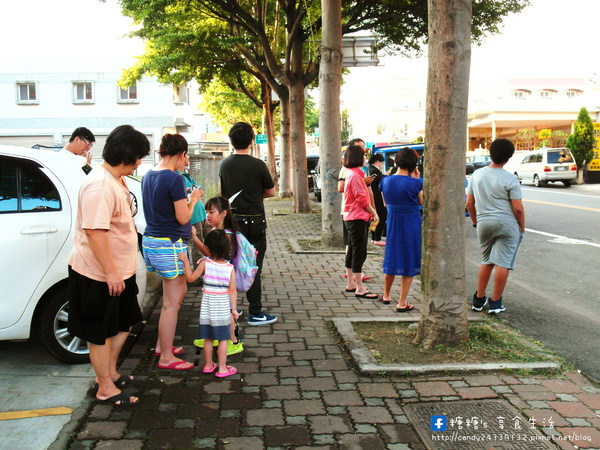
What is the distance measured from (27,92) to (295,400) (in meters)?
40.0

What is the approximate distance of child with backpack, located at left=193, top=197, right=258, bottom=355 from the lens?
478 centimetres

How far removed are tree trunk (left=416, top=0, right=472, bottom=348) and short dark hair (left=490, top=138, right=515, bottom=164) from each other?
1425 mm

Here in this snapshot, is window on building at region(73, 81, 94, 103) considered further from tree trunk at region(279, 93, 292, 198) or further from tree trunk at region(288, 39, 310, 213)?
tree trunk at region(288, 39, 310, 213)

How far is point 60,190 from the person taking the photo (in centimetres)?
452

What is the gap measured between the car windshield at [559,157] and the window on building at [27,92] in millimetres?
31403

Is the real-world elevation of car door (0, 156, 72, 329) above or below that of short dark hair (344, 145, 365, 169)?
below

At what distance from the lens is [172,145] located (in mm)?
4359

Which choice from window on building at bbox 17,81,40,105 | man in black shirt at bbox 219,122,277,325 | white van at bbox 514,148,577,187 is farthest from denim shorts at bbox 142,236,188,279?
window on building at bbox 17,81,40,105

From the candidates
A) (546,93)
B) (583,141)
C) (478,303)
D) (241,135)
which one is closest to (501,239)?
(478,303)

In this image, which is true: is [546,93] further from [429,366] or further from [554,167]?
[429,366]

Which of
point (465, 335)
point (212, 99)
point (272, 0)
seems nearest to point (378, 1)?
point (272, 0)

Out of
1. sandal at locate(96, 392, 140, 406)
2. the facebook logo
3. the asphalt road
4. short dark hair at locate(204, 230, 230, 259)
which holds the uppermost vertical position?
short dark hair at locate(204, 230, 230, 259)

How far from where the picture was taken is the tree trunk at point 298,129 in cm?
1656

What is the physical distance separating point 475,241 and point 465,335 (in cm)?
717
